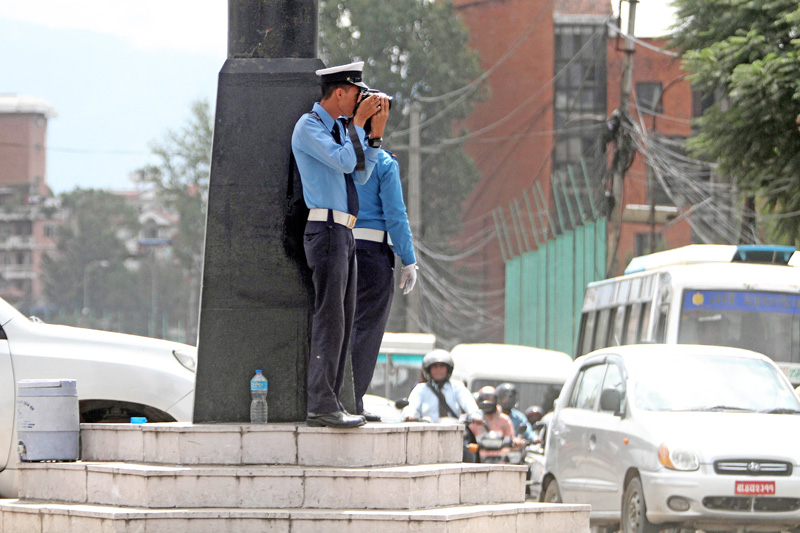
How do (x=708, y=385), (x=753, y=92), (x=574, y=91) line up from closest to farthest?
(x=708, y=385)
(x=753, y=92)
(x=574, y=91)

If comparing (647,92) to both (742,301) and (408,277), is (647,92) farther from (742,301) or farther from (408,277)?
→ (408,277)

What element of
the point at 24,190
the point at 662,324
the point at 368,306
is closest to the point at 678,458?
the point at 368,306

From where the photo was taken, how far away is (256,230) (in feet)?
24.6

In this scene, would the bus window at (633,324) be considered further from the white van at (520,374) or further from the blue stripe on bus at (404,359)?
the blue stripe on bus at (404,359)

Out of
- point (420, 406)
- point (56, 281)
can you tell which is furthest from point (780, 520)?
point (56, 281)

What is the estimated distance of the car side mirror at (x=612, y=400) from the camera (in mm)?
10727

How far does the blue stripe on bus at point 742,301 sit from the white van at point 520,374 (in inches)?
243

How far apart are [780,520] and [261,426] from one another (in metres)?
5.05

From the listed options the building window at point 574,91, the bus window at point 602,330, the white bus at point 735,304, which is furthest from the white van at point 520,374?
the building window at point 574,91

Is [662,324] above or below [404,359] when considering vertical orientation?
above

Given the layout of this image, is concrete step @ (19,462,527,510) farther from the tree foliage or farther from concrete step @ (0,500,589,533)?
the tree foliage

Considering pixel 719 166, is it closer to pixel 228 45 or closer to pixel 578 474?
pixel 578 474

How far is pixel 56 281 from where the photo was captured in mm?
107188

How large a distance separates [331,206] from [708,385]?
16.9 feet
